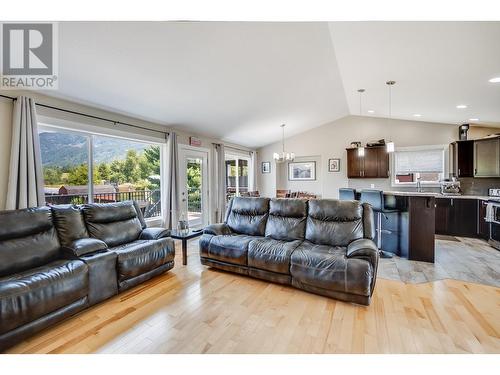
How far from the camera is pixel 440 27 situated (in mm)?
2234

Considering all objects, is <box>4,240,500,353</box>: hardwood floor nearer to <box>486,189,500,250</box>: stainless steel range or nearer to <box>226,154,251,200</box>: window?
<box>486,189,500,250</box>: stainless steel range

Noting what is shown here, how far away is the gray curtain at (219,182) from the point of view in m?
6.10

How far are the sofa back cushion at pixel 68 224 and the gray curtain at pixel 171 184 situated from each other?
6.23 feet

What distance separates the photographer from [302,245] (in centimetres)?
289

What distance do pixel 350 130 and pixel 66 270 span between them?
671cm

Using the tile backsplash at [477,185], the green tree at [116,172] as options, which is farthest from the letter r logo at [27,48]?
the tile backsplash at [477,185]

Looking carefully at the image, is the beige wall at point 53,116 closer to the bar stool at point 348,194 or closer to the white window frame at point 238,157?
the white window frame at point 238,157

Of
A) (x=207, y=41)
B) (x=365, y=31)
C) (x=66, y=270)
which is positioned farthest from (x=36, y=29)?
(x=365, y=31)

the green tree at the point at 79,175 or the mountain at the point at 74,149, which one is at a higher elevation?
the mountain at the point at 74,149

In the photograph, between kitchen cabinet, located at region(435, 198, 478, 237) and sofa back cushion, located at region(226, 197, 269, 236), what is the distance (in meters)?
4.10

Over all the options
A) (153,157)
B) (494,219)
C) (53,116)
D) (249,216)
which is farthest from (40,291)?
(494,219)

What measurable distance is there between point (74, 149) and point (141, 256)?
2.00m

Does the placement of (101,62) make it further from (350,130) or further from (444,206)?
(444,206)

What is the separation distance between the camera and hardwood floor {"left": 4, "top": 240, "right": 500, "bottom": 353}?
1.76m
